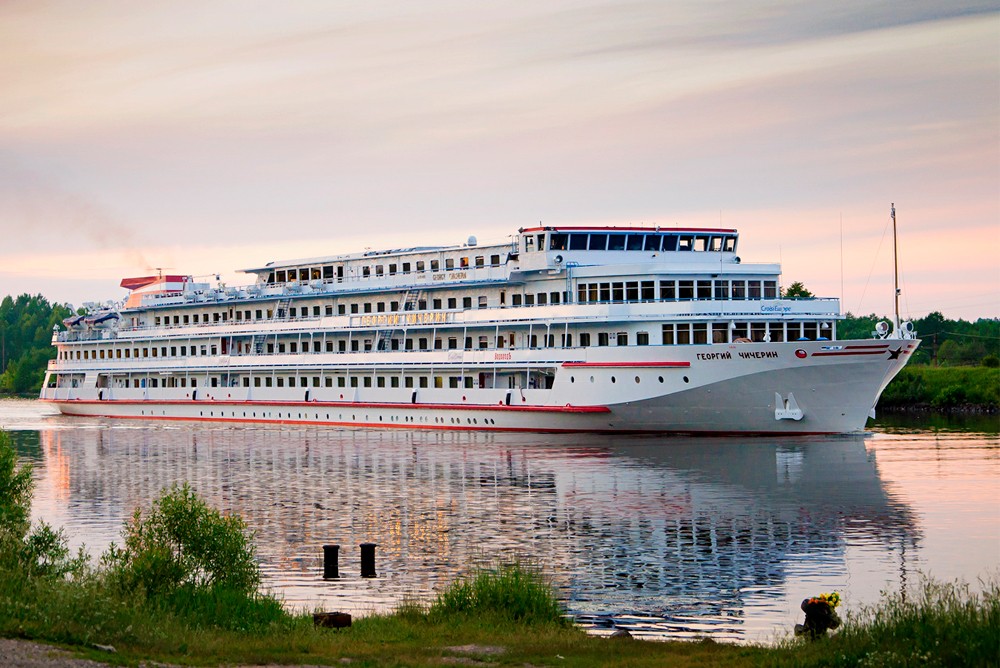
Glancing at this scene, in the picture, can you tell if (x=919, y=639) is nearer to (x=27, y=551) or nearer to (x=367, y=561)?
(x=367, y=561)

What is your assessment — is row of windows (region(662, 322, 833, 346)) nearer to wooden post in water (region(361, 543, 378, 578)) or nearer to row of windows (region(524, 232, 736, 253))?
row of windows (region(524, 232, 736, 253))

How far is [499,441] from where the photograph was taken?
55812 mm

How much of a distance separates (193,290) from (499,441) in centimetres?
3587

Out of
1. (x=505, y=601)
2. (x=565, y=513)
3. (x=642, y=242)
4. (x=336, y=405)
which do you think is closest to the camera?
(x=505, y=601)

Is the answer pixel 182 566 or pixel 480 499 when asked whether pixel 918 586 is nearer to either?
pixel 182 566

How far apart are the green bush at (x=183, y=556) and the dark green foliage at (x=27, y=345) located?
472 ft

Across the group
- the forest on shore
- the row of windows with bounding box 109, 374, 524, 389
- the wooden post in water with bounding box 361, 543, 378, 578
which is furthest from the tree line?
the wooden post in water with bounding box 361, 543, 378, 578

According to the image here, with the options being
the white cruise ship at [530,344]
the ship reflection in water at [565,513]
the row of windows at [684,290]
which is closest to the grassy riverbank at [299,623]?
the ship reflection in water at [565,513]

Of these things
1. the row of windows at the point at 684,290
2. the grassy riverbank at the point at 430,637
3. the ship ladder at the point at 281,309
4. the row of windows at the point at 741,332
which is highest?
the ship ladder at the point at 281,309

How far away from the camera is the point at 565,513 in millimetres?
33719

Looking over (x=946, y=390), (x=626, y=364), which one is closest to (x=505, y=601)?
(x=626, y=364)

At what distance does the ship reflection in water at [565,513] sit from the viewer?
23500 millimetres

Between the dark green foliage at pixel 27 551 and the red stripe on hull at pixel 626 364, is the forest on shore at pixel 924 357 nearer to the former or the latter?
the red stripe on hull at pixel 626 364

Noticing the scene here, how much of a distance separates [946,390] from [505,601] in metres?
71.1
